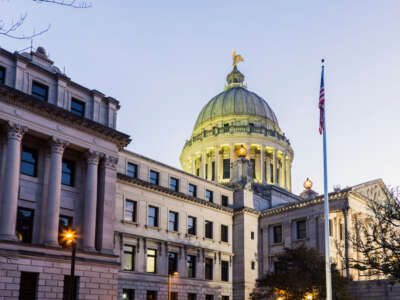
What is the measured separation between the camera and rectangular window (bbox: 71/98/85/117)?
39844 mm

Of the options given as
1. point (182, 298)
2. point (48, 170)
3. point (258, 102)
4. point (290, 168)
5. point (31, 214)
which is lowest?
point (182, 298)

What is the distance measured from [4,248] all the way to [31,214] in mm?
4526

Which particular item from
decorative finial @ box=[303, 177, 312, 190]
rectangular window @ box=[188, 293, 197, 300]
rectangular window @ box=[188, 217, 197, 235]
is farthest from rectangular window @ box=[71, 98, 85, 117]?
decorative finial @ box=[303, 177, 312, 190]

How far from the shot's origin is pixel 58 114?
37094mm

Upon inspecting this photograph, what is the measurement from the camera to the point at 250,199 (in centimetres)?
6091

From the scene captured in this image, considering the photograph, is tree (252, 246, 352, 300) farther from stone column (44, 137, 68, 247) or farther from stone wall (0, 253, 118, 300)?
stone column (44, 137, 68, 247)

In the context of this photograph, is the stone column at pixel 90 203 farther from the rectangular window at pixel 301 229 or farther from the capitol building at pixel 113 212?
the rectangular window at pixel 301 229

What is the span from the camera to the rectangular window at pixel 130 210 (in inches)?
1870

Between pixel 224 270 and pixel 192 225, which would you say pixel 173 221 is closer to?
pixel 192 225

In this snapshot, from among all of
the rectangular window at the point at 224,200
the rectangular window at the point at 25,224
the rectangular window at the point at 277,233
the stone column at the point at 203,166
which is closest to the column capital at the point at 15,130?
the rectangular window at the point at 25,224

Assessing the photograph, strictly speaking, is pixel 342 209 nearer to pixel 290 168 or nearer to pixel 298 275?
pixel 298 275

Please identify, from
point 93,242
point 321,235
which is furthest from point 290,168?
point 93,242

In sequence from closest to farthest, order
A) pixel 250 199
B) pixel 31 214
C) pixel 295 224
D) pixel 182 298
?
pixel 31 214 → pixel 182 298 → pixel 295 224 → pixel 250 199

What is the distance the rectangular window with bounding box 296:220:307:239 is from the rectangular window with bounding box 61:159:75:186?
90.0 ft
